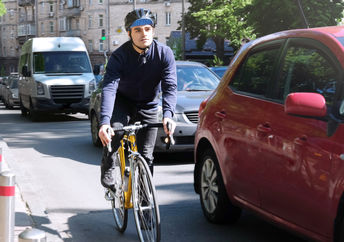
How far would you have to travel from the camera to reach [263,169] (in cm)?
466

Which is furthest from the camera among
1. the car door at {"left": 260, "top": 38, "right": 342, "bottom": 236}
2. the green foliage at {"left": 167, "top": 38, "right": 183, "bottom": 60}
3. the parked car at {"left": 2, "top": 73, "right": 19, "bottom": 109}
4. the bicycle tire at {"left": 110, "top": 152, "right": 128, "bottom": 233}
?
the green foliage at {"left": 167, "top": 38, "right": 183, "bottom": 60}

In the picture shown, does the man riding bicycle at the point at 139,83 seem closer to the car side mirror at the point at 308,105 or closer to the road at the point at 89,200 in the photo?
the road at the point at 89,200

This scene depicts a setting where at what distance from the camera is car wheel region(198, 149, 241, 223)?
560 centimetres

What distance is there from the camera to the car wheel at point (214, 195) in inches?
220

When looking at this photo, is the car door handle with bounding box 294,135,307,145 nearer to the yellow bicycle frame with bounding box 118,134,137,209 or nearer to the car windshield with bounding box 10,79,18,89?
the yellow bicycle frame with bounding box 118,134,137,209

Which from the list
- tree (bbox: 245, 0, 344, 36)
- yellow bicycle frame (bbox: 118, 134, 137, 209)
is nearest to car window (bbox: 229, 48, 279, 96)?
yellow bicycle frame (bbox: 118, 134, 137, 209)

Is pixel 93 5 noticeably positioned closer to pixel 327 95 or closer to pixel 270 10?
pixel 270 10

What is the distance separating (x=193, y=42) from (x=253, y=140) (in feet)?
201

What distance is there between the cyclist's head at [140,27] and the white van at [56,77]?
14068 millimetres

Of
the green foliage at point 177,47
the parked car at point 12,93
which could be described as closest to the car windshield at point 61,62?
the parked car at point 12,93

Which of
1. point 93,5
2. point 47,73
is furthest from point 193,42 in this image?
point 47,73

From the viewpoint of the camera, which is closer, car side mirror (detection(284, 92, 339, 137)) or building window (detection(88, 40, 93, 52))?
car side mirror (detection(284, 92, 339, 137))

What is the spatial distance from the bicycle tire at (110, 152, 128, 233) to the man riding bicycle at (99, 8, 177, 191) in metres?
0.07

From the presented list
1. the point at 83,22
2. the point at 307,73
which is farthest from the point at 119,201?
the point at 83,22
